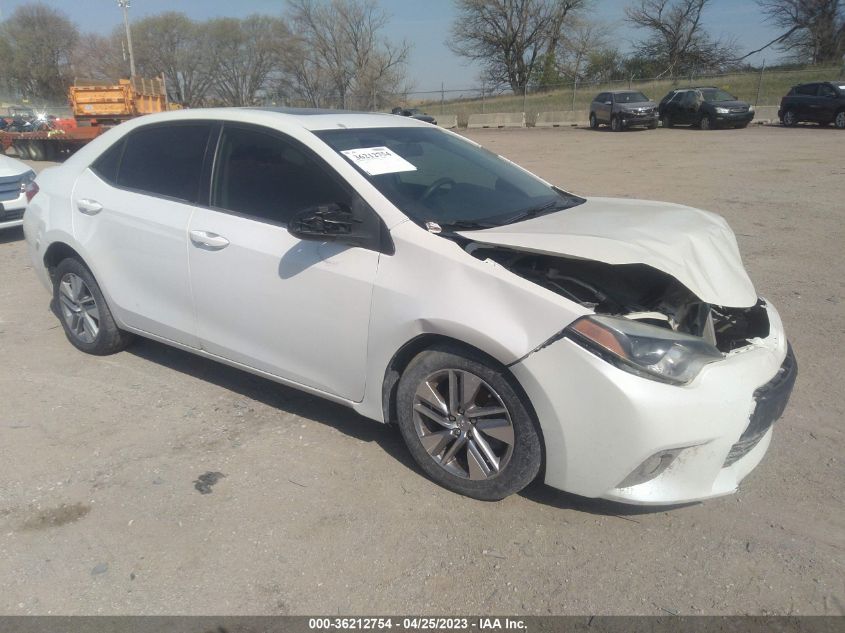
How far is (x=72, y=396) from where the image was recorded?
421cm

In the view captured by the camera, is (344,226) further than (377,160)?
No

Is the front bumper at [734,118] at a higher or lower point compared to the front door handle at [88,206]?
higher

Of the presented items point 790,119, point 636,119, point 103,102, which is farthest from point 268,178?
point 790,119

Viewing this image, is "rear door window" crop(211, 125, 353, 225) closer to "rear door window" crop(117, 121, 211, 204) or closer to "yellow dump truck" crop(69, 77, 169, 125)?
"rear door window" crop(117, 121, 211, 204)

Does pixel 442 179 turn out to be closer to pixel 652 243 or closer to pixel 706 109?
pixel 652 243

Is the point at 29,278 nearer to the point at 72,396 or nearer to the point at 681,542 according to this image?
the point at 72,396

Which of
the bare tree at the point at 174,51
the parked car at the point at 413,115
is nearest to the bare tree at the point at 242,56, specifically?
the bare tree at the point at 174,51

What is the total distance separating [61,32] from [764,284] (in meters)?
78.3

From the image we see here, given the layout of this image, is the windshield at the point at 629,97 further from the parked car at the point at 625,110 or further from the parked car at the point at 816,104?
the parked car at the point at 816,104

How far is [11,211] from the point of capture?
8.56 m

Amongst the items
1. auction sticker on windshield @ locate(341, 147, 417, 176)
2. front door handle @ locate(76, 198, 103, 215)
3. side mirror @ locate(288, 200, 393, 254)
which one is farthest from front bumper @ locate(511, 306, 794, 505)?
front door handle @ locate(76, 198, 103, 215)

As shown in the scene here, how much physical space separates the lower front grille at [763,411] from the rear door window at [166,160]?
3.08m

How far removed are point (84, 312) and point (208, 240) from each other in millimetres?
1629

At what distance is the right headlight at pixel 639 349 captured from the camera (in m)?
2.57
